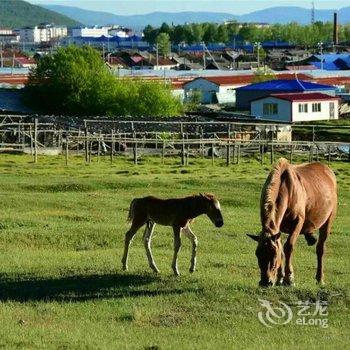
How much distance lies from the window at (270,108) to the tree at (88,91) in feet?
27.5

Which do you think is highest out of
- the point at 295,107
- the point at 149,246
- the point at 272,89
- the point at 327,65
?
the point at 327,65

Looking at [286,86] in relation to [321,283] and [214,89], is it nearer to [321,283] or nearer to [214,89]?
[214,89]

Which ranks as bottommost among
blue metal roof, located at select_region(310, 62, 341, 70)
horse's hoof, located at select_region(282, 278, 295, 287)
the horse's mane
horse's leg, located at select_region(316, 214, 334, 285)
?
horse's hoof, located at select_region(282, 278, 295, 287)

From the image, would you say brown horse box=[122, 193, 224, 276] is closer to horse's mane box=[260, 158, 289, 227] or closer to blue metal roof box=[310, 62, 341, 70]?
horse's mane box=[260, 158, 289, 227]

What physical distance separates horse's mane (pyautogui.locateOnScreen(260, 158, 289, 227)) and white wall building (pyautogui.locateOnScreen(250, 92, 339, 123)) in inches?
2555

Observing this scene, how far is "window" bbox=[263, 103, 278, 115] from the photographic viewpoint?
81312mm

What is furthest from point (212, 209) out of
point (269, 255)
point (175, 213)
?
point (269, 255)

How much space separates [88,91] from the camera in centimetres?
7419

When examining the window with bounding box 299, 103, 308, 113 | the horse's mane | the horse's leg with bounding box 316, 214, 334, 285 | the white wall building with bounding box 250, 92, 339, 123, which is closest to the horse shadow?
the horse's mane

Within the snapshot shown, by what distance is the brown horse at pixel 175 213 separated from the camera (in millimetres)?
15359

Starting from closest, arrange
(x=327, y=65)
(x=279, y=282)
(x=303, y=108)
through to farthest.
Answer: (x=279, y=282), (x=303, y=108), (x=327, y=65)

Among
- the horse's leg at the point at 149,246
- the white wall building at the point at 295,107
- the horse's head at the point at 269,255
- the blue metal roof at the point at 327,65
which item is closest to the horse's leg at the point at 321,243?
the horse's head at the point at 269,255

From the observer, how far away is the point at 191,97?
318ft

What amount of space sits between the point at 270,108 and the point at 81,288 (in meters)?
67.9
